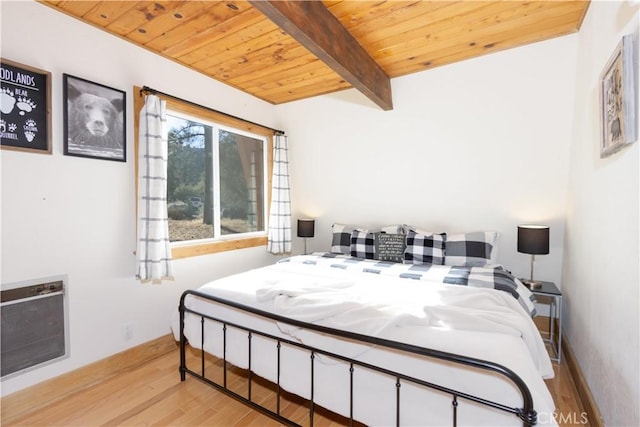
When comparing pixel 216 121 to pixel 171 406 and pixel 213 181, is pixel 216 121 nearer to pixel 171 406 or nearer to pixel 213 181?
pixel 213 181

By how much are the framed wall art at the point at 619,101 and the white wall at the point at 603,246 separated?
0.19 ft

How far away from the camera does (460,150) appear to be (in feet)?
9.27

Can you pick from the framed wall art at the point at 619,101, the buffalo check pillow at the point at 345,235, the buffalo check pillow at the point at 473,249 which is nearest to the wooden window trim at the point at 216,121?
the buffalo check pillow at the point at 345,235

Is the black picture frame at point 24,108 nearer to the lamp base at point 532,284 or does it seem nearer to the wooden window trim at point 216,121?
the wooden window trim at point 216,121

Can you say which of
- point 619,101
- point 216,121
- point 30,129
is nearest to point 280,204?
point 216,121

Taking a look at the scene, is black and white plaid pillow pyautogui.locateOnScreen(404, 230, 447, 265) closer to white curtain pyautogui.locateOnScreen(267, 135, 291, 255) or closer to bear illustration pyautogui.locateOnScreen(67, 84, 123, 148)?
white curtain pyautogui.locateOnScreen(267, 135, 291, 255)

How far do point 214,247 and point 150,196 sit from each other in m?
0.87

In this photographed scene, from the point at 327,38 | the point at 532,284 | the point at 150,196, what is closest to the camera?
the point at 327,38

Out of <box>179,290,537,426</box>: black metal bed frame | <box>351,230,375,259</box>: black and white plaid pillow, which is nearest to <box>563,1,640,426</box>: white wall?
<box>179,290,537,426</box>: black metal bed frame

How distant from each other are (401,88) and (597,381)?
8.93 ft

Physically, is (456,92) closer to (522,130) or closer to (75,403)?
(522,130)

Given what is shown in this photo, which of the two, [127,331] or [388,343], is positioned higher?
[388,343]

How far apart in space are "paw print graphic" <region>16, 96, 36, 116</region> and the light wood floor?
177 cm

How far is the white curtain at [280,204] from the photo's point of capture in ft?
11.6
